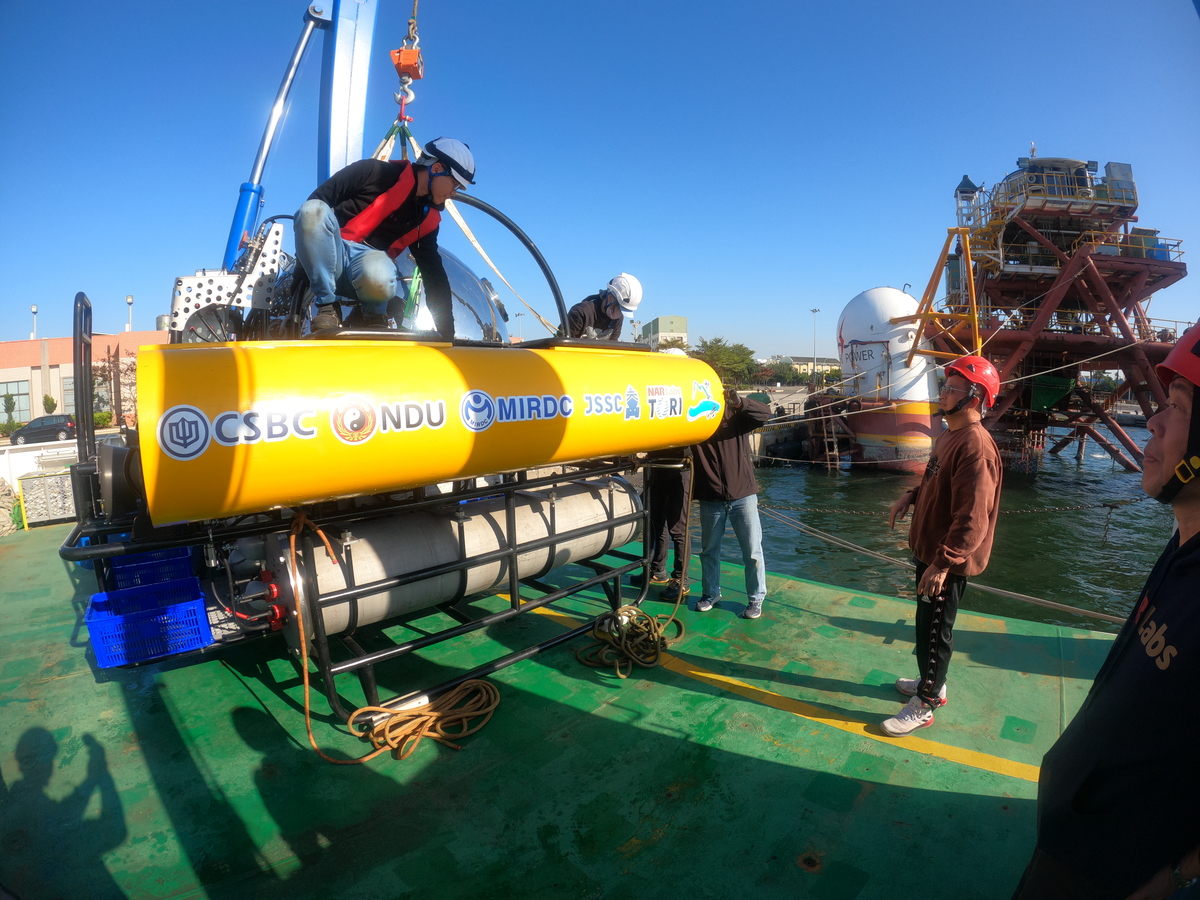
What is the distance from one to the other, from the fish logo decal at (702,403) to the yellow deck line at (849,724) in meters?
1.65

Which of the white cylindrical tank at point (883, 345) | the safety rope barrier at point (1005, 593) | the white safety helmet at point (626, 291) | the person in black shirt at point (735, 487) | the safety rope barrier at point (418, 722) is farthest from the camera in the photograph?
the white cylindrical tank at point (883, 345)

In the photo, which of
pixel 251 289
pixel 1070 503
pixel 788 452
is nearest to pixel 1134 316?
pixel 1070 503

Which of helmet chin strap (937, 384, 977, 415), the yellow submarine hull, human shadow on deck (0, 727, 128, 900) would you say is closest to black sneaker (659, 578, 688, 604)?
the yellow submarine hull

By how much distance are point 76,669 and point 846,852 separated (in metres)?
4.71

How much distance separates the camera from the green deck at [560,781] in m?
2.12

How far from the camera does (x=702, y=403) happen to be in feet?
12.6

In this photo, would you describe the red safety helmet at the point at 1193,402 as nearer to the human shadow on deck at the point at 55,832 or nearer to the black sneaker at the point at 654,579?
the human shadow on deck at the point at 55,832

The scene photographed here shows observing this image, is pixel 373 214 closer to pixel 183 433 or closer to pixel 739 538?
pixel 183 433

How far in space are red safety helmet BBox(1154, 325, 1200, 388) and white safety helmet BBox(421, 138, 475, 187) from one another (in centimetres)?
316

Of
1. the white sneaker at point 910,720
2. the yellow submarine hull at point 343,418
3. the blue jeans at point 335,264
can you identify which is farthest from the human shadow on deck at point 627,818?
the blue jeans at point 335,264

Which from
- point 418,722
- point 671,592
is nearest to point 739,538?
point 671,592

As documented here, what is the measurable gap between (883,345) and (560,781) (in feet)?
81.4

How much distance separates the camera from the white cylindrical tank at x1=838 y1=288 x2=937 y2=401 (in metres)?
22.5

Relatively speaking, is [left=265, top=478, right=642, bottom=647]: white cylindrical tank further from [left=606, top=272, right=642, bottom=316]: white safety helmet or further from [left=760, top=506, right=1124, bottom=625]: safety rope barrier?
[left=760, top=506, right=1124, bottom=625]: safety rope barrier
